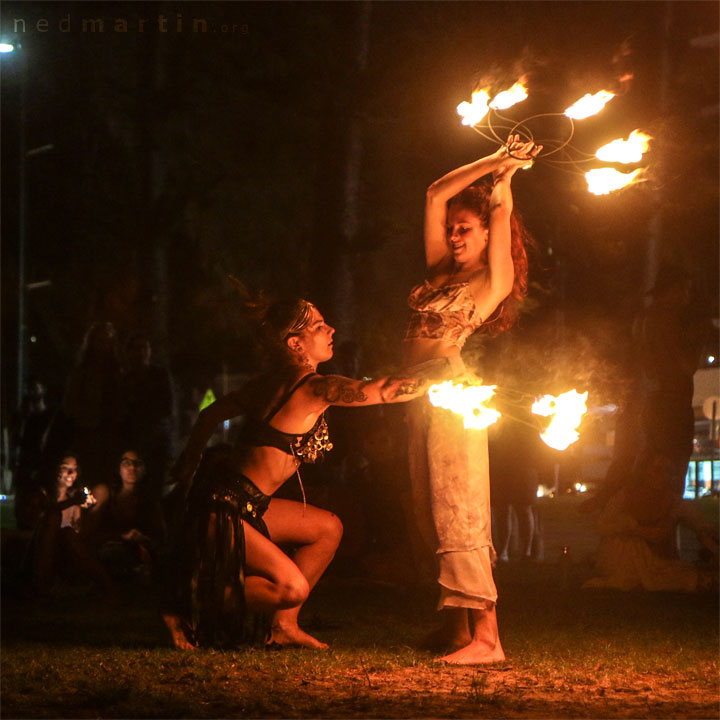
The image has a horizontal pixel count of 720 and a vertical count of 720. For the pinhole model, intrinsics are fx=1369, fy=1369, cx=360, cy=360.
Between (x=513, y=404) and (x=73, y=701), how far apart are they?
2.55m

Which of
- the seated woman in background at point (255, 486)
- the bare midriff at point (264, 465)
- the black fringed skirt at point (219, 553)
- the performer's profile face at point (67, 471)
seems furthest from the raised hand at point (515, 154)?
the performer's profile face at point (67, 471)

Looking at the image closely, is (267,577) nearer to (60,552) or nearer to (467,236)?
(467,236)

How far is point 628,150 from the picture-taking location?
7402 millimetres

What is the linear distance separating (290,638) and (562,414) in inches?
84.2

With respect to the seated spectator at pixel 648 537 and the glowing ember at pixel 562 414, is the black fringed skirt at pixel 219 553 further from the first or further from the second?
the seated spectator at pixel 648 537

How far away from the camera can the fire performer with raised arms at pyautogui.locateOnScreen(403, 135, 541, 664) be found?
722 cm

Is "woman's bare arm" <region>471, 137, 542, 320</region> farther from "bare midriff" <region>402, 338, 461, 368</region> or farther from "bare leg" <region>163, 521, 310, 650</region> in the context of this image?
"bare leg" <region>163, 521, 310, 650</region>

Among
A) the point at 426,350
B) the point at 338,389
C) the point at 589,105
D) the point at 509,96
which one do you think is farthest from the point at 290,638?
the point at 589,105

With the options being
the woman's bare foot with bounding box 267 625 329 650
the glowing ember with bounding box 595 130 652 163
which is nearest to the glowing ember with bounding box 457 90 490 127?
the glowing ember with bounding box 595 130 652 163

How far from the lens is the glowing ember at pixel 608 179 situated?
7629 millimetres

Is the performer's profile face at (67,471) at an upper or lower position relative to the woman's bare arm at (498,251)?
lower

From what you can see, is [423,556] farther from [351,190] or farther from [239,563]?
[351,190]

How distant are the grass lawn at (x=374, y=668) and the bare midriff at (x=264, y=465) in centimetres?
93

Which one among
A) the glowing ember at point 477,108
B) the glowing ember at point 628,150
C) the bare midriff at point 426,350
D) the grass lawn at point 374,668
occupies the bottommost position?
the grass lawn at point 374,668
